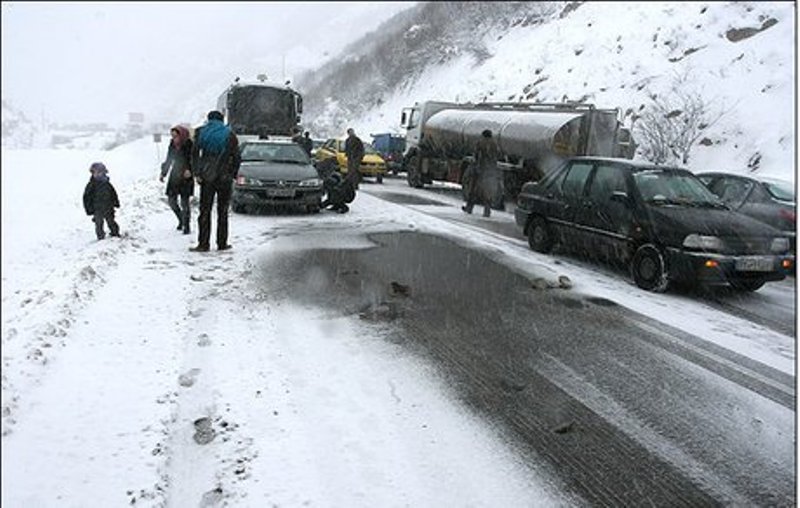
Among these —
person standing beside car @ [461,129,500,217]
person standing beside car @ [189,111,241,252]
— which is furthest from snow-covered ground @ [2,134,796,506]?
person standing beside car @ [461,129,500,217]

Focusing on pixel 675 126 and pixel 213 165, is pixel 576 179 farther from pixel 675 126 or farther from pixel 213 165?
pixel 675 126

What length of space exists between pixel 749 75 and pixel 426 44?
130ft

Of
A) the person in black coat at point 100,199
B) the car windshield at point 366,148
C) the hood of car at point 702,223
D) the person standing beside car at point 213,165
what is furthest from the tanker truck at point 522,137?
the person in black coat at point 100,199

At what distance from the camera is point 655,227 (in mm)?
8383

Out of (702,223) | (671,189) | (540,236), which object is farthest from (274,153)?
(702,223)

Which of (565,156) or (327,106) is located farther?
(327,106)

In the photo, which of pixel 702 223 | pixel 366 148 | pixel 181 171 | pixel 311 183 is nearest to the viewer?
pixel 702 223

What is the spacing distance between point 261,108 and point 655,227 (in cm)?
1347

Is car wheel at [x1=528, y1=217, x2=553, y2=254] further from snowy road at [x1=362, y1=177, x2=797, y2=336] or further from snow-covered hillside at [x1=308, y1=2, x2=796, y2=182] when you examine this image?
snow-covered hillside at [x1=308, y1=2, x2=796, y2=182]

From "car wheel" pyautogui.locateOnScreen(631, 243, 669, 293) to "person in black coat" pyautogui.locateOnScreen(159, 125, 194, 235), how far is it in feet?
22.4

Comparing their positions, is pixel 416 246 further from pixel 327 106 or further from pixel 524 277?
pixel 327 106

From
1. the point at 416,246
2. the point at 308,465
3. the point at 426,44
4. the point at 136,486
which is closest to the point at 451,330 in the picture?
the point at 308,465

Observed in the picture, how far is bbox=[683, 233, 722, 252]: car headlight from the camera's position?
7.96 m

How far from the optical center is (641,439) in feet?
13.9
